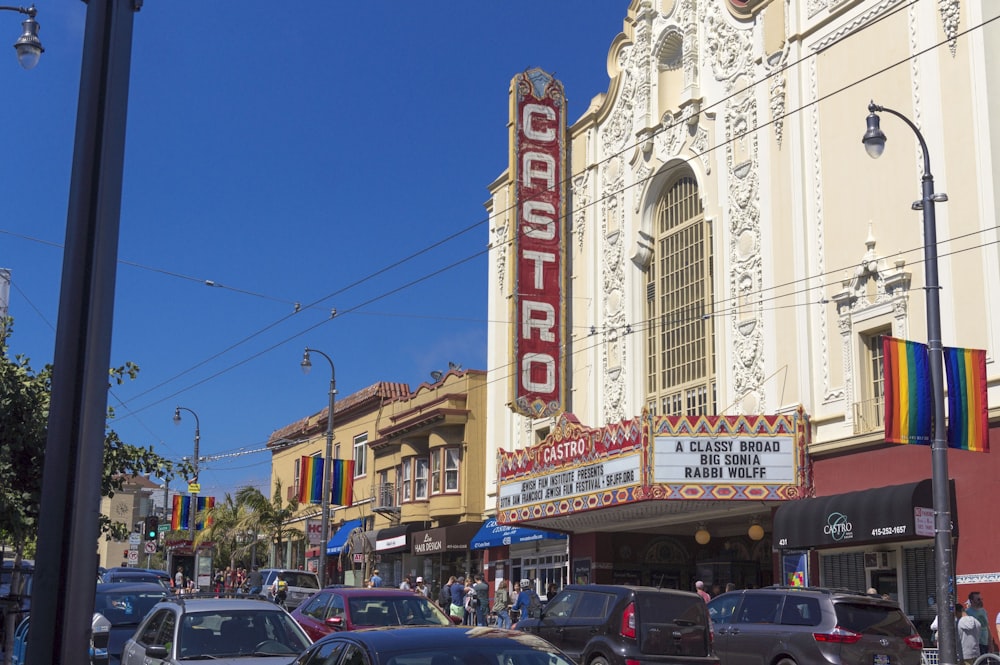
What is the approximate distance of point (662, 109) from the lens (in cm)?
3291

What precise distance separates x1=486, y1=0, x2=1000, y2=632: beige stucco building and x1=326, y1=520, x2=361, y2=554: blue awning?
12.1 metres

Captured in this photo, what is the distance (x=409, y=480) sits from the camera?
1756 inches

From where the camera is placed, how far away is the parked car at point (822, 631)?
16.5m

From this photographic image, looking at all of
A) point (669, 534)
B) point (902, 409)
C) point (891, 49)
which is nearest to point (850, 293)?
point (891, 49)

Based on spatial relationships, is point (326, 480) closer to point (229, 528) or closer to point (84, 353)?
point (229, 528)

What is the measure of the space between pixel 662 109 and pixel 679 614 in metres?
19.4

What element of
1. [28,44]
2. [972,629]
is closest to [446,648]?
[28,44]

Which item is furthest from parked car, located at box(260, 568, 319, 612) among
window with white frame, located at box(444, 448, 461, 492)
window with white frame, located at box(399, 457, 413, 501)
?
window with white frame, located at box(399, 457, 413, 501)

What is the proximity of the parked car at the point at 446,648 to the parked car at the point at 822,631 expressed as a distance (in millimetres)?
10002

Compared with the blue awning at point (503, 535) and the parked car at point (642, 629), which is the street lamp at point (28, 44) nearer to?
the parked car at point (642, 629)

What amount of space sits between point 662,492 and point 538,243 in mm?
11614

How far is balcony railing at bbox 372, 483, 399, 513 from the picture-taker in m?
45.7

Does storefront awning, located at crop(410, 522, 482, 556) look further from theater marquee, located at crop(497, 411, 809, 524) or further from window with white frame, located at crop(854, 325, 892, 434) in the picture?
window with white frame, located at crop(854, 325, 892, 434)

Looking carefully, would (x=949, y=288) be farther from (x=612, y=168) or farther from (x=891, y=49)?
(x=612, y=168)
